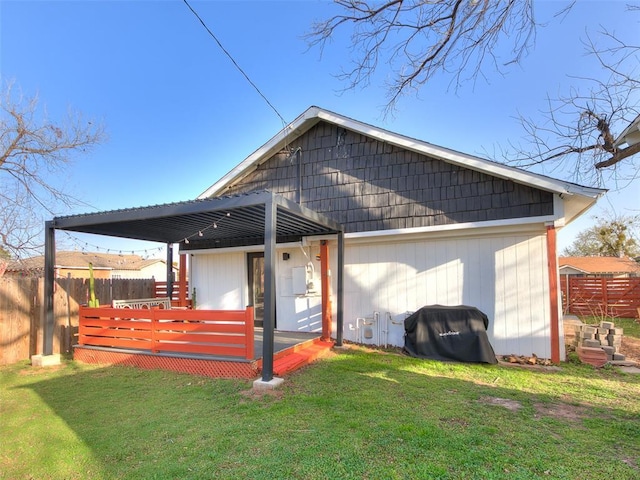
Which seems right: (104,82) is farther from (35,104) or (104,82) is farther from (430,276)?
(430,276)

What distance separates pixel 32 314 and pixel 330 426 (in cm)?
628

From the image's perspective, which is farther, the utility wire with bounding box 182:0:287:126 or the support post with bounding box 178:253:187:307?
the support post with bounding box 178:253:187:307

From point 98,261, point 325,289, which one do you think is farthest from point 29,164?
point 98,261

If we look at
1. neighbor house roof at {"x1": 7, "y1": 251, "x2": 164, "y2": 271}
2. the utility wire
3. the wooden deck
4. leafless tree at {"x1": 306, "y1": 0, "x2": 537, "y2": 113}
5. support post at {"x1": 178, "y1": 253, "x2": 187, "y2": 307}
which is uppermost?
the utility wire

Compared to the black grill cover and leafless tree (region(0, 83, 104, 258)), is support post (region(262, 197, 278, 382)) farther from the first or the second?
leafless tree (region(0, 83, 104, 258))

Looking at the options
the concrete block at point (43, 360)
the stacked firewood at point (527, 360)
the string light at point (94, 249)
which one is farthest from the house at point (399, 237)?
the string light at point (94, 249)

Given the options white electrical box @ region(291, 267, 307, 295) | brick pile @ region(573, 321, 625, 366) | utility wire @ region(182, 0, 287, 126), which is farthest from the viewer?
white electrical box @ region(291, 267, 307, 295)

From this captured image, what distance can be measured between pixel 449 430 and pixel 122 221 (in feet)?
17.9

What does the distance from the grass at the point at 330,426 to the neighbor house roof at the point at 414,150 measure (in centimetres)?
283

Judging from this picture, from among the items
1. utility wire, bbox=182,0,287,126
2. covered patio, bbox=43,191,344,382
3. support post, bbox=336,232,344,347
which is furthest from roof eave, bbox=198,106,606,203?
support post, bbox=336,232,344,347

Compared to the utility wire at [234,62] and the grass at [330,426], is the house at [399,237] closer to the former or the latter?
the utility wire at [234,62]

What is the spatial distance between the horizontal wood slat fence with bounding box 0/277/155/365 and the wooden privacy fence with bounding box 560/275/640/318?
14844mm

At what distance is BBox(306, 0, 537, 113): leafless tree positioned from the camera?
14.1 ft

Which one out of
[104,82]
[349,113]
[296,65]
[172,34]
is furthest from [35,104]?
[349,113]
